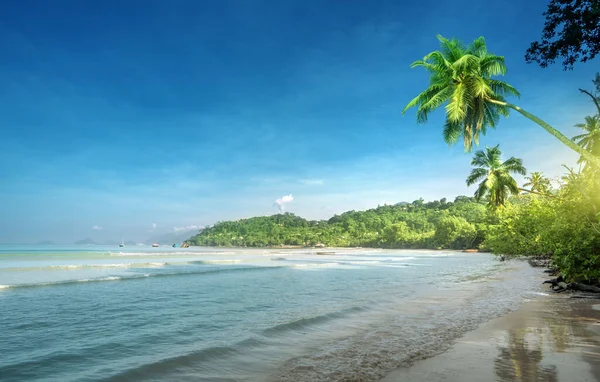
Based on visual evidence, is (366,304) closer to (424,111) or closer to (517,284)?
(517,284)

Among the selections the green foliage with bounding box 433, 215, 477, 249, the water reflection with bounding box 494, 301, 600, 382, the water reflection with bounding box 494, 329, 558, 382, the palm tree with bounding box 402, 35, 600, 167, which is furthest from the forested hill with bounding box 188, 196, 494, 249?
the water reflection with bounding box 494, 329, 558, 382

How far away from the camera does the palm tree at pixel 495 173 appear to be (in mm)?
Answer: 41875

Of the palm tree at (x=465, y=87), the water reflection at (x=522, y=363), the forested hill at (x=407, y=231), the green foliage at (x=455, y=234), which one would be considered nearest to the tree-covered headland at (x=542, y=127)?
the palm tree at (x=465, y=87)

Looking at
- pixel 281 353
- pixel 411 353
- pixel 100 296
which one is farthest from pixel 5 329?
pixel 411 353

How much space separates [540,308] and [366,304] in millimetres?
5631

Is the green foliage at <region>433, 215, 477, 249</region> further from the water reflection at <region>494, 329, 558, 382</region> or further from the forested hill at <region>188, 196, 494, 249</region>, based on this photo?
the water reflection at <region>494, 329, 558, 382</region>

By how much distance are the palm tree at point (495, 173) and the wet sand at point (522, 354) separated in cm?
3539

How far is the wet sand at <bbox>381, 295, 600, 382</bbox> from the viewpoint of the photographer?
17.6ft

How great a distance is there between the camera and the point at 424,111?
842 inches

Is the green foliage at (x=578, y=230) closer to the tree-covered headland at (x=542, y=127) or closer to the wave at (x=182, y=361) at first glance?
the tree-covered headland at (x=542, y=127)

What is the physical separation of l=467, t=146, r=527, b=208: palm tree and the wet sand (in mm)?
35395

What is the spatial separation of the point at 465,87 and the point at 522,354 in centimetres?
1637

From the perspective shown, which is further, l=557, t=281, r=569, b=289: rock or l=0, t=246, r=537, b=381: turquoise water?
l=557, t=281, r=569, b=289: rock

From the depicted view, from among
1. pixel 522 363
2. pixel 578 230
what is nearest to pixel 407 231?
pixel 578 230
